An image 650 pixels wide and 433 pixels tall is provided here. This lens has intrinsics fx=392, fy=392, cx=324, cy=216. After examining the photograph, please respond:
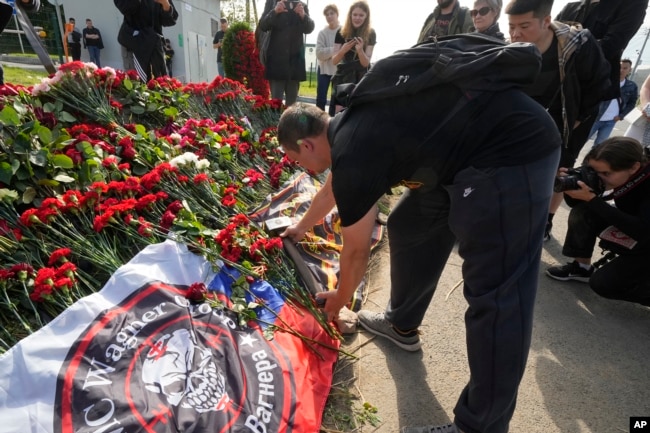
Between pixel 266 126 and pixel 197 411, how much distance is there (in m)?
3.56

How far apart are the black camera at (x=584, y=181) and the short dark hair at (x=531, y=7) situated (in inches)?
40.7

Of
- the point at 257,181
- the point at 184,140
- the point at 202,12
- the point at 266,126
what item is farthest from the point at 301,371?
the point at 202,12

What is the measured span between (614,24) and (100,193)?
376 centimetres

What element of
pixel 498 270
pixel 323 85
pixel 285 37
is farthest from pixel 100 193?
pixel 323 85

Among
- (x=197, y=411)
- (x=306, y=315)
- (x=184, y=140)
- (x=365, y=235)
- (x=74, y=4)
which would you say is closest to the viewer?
(x=197, y=411)

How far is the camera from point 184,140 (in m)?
3.20

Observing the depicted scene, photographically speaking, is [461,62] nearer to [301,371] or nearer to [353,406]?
[301,371]

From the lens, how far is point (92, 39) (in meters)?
12.1

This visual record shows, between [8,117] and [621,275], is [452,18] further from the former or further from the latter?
[8,117]

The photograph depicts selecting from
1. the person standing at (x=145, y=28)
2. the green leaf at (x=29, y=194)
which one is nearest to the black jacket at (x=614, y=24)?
the green leaf at (x=29, y=194)

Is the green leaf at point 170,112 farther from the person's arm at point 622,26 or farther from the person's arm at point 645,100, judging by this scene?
the person's arm at point 645,100

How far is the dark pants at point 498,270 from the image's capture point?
1363mm

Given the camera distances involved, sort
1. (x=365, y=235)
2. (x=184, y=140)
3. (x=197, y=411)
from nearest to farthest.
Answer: (x=197, y=411)
(x=365, y=235)
(x=184, y=140)

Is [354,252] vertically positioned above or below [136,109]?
below
